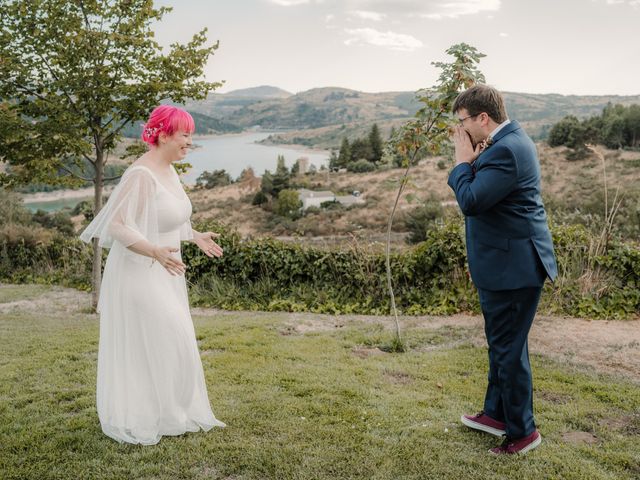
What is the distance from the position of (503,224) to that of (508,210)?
0.09m

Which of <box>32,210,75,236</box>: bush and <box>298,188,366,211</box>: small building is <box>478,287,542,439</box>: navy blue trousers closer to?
<box>32,210,75,236</box>: bush

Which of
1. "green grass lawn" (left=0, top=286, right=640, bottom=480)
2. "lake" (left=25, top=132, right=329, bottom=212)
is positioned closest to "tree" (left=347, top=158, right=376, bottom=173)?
"lake" (left=25, top=132, right=329, bottom=212)

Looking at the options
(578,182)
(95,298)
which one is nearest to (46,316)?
(95,298)

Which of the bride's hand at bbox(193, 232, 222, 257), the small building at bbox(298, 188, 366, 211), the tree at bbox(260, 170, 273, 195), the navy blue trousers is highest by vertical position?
the bride's hand at bbox(193, 232, 222, 257)

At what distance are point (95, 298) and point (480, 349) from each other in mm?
6622

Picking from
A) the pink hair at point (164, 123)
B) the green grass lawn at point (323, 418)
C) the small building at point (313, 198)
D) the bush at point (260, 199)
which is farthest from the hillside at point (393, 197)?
the pink hair at point (164, 123)

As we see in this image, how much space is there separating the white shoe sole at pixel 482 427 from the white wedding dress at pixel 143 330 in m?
1.96

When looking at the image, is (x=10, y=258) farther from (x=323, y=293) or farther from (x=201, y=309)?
(x=323, y=293)

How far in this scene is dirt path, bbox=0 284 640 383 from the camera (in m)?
6.04

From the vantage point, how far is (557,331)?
7.07 metres

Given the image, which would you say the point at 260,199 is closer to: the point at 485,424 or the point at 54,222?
the point at 54,222

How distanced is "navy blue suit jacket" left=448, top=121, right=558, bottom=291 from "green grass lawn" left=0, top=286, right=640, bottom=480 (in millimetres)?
1239

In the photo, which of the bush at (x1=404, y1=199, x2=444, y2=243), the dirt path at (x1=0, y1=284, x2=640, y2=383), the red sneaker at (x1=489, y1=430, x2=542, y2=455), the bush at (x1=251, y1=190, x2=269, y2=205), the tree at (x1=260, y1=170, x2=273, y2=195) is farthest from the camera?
the tree at (x1=260, y1=170, x2=273, y2=195)

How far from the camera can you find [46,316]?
9258 millimetres
